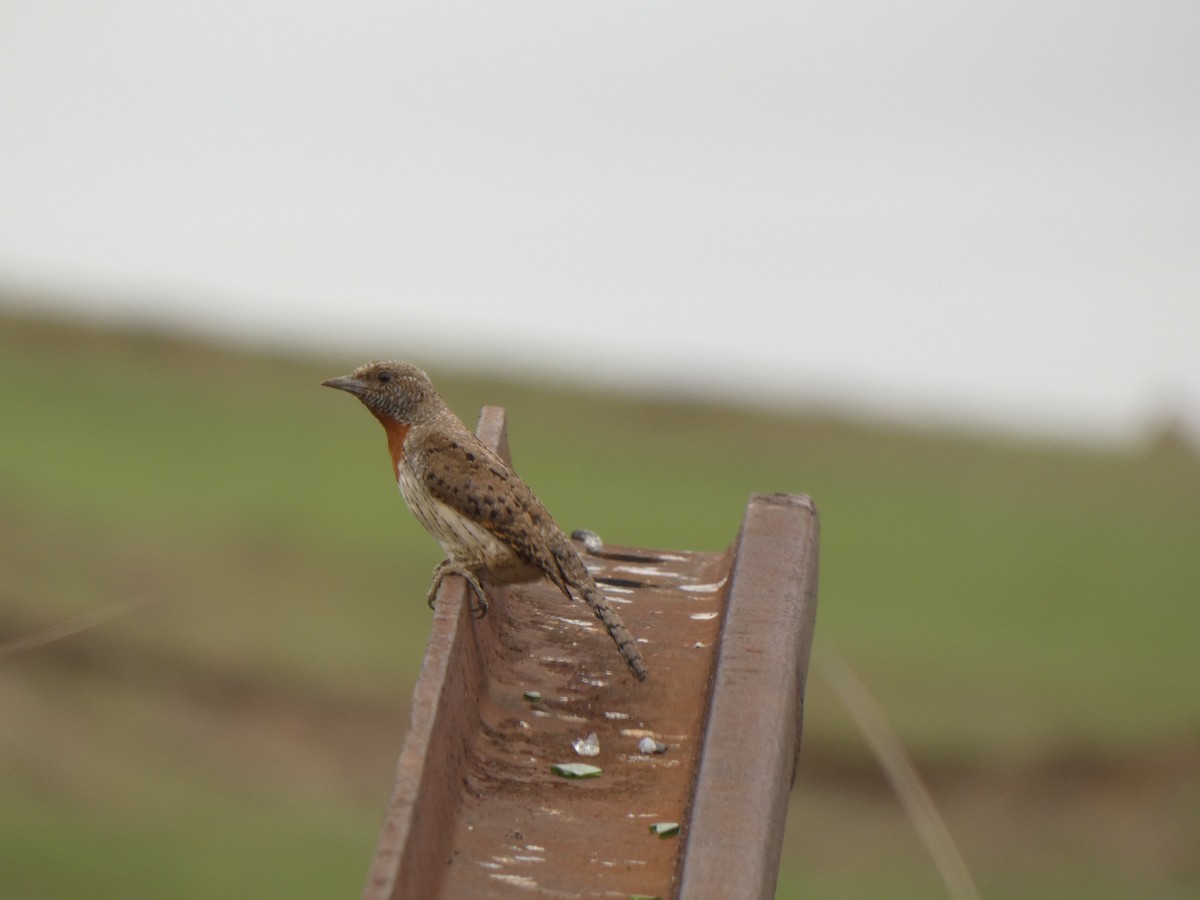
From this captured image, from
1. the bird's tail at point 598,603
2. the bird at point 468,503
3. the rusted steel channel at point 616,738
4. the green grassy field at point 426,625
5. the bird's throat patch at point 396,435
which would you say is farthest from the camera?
the green grassy field at point 426,625

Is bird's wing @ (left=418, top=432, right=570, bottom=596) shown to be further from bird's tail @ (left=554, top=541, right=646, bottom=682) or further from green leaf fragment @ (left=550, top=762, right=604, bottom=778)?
green leaf fragment @ (left=550, top=762, right=604, bottom=778)

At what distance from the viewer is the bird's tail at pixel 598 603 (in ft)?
9.75

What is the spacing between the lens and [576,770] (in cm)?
278

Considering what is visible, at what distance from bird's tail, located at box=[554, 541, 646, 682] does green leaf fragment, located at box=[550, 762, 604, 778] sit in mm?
245

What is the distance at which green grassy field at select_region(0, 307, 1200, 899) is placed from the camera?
7141 millimetres

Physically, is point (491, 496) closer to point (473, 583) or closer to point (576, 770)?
Result: point (473, 583)

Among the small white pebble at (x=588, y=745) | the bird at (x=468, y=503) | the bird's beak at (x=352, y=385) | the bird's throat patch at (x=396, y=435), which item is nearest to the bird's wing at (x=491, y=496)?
the bird at (x=468, y=503)

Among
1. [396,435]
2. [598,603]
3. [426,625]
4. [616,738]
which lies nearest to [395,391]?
[396,435]

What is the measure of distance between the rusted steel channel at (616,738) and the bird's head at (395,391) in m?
0.45

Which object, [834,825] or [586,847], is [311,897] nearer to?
[834,825]

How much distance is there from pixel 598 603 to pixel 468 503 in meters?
0.37

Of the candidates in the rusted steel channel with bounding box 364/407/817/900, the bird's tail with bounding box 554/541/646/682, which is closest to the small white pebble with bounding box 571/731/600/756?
the rusted steel channel with bounding box 364/407/817/900

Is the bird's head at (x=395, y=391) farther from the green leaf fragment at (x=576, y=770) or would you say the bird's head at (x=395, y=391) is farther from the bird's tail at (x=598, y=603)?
the green leaf fragment at (x=576, y=770)

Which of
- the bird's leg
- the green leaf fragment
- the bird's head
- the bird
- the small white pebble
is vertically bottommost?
the green leaf fragment
